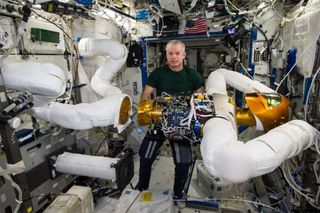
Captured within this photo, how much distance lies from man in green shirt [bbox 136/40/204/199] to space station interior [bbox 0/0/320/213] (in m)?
0.15

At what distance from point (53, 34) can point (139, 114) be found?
62.2 inches

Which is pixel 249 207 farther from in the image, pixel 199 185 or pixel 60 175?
pixel 60 175

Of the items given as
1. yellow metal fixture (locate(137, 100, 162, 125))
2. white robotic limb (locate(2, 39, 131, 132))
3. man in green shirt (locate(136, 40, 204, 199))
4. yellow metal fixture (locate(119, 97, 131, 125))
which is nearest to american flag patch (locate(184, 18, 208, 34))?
man in green shirt (locate(136, 40, 204, 199))

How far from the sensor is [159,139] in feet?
7.16

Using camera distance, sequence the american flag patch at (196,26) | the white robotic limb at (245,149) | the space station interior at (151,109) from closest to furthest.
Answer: the white robotic limb at (245,149) → the space station interior at (151,109) → the american flag patch at (196,26)

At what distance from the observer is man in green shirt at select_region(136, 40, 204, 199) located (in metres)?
2.12

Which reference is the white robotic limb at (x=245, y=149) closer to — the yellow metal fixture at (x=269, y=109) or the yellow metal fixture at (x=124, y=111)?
the yellow metal fixture at (x=269, y=109)

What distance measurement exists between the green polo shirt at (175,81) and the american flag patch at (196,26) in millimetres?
1162

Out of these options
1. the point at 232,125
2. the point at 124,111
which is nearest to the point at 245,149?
the point at 232,125

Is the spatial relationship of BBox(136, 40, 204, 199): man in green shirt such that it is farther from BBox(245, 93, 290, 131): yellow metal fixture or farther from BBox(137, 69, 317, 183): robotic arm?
BBox(245, 93, 290, 131): yellow metal fixture

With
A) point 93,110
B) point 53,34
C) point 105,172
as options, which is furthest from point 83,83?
point 93,110

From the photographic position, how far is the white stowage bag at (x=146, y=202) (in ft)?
5.78

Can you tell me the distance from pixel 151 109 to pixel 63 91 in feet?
2.36

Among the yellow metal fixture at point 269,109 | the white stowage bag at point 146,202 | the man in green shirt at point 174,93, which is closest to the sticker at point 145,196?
the white stowage bag at point 146,202
